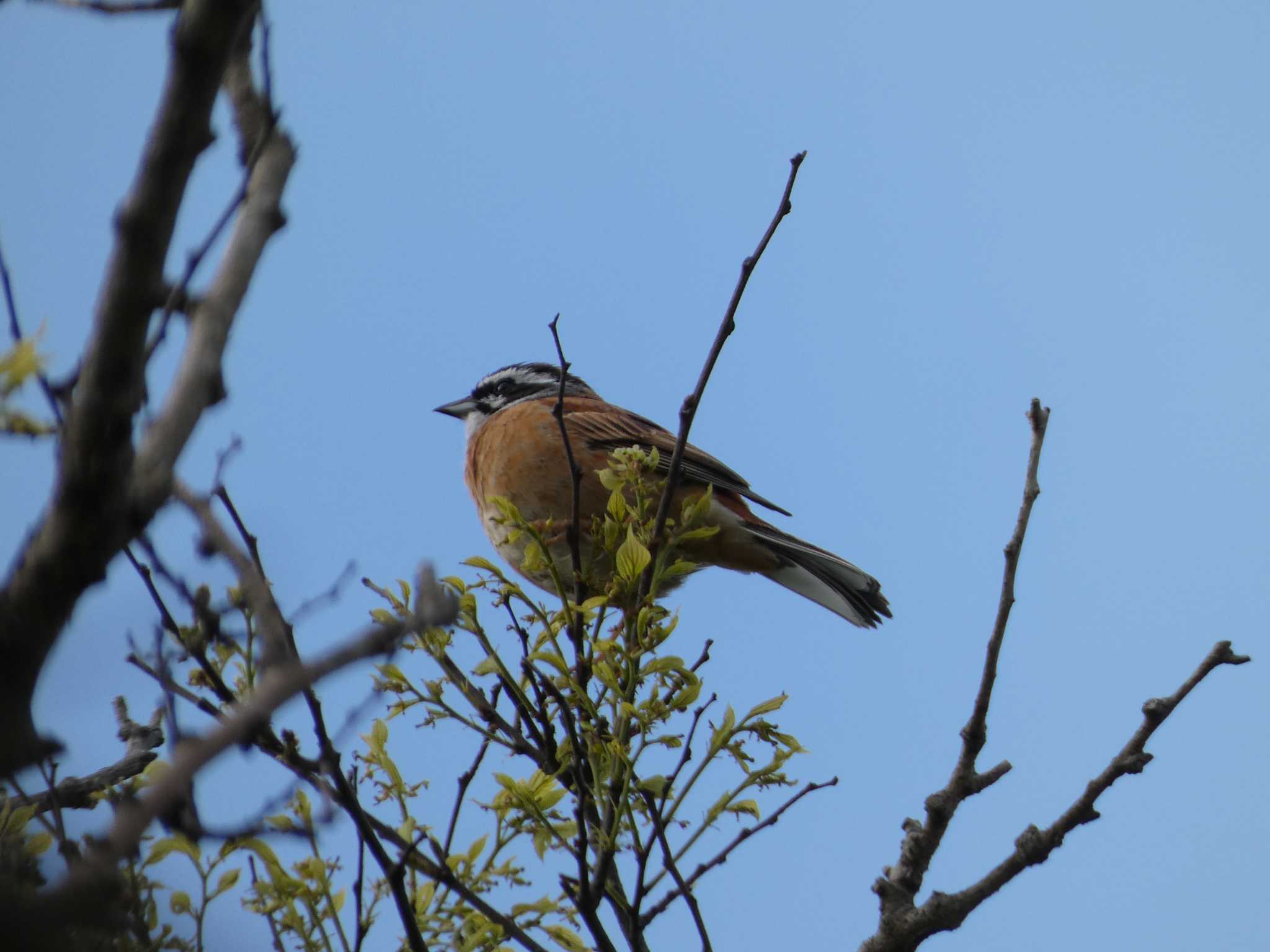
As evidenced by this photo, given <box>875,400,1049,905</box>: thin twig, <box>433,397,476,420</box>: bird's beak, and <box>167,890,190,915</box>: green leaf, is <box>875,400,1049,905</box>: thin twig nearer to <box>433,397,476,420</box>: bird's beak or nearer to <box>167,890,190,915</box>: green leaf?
<box>167,890,190,915</box>: green leaf

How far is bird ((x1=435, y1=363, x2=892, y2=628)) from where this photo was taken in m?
5.92

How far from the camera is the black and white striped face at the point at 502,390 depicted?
7336 mm

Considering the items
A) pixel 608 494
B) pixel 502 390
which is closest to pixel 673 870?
pixel 608 494

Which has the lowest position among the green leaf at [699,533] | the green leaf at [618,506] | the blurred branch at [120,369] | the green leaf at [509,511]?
the blurred branch at [120,369]

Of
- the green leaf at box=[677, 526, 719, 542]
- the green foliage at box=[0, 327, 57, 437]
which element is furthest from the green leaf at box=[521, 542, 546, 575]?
the green foliage at box=[0, 327, 57, 437]

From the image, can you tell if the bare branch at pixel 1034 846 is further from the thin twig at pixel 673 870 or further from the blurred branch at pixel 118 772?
the blurred branch at pixel 118 772

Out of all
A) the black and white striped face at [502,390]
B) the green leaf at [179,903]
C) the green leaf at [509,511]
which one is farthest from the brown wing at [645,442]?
the green leaf at [179,903]

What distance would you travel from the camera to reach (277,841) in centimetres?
255

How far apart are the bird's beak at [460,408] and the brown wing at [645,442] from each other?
101 centimetres

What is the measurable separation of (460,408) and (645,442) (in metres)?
1.51

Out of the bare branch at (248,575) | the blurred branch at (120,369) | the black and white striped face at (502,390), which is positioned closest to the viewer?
the blurred branch at (120,369)

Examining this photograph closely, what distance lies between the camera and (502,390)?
7.44 metres

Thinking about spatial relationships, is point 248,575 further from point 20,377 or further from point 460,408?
point 460,408

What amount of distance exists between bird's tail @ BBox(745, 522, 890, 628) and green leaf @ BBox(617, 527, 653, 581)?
281 cm
